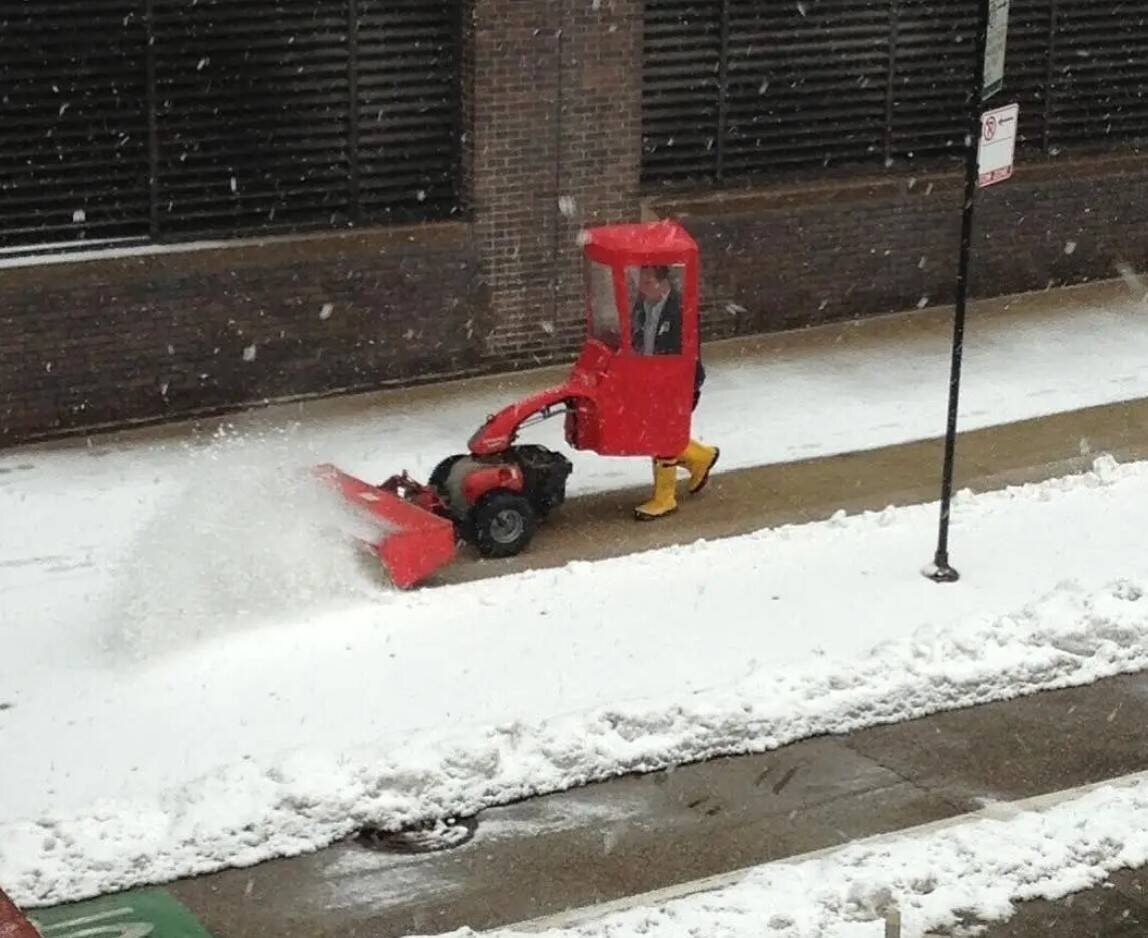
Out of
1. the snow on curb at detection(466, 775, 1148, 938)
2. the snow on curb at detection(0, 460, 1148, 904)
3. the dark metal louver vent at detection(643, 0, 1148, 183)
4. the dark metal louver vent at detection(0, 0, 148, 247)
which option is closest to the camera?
the snow on curb at detection(466, 775, 1148, 938)

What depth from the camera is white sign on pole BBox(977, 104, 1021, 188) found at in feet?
40.0

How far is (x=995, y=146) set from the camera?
40.2 ft

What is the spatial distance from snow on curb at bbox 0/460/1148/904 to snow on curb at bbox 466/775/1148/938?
1.18m

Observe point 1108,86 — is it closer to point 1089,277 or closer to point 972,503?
point 1089,277

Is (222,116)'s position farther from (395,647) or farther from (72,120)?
(395,647)

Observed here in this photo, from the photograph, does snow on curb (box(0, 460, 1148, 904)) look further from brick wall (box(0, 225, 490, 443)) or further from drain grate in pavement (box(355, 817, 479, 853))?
brick wall (box(0, 225, 490, 443))

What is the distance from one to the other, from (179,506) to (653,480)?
3.35 meters

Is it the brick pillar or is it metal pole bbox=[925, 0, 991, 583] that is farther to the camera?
the brick pillar

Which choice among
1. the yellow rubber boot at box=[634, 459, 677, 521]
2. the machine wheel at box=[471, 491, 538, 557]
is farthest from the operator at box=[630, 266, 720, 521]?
the machine wheel at box=[471, 491, 538, 557]

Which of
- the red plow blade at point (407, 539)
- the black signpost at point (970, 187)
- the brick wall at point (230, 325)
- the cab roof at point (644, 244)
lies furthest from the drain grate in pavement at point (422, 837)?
the brick wall at point (230, 325)

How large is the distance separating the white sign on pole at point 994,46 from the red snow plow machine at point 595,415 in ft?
6.80

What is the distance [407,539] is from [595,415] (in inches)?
68.4

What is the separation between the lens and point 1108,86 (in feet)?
65.2

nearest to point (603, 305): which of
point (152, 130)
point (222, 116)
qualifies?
point (222, 116)
